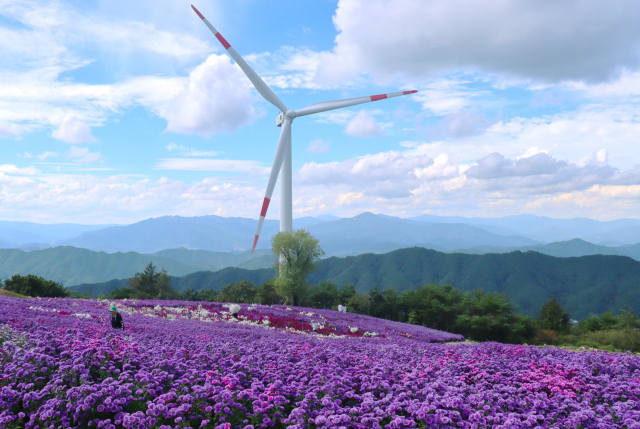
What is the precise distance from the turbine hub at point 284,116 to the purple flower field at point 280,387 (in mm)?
45003

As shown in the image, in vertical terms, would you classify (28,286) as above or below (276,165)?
below

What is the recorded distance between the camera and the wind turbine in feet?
161

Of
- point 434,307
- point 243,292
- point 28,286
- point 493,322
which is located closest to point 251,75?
point 28,286

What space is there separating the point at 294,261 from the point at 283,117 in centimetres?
2107

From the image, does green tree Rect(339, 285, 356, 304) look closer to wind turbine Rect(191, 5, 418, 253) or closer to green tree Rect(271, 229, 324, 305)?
green tree Rect(271, 229, 324, 305)

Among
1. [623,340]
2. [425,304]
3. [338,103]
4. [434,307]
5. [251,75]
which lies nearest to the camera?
[623,340]

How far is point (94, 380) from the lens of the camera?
923 centimetres

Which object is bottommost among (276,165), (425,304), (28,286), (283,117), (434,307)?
(434,307)

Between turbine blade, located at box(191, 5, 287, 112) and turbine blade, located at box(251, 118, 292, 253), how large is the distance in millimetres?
3320

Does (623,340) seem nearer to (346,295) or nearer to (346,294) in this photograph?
(346,295)

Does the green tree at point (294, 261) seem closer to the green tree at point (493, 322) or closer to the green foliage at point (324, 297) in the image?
the green foliage at point (324, 297)

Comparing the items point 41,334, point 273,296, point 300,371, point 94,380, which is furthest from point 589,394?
point 273,296

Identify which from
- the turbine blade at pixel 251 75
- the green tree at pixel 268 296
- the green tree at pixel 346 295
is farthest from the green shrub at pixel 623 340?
the green tree at pixel 268 296

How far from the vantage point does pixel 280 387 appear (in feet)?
29.4
